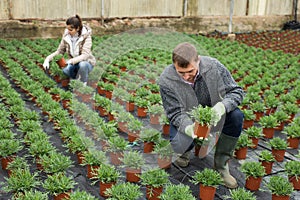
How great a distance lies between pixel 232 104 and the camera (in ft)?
11.5

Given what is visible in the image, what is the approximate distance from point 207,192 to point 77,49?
12.8 ft

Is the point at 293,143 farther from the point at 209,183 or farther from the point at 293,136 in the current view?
the point at 209,183

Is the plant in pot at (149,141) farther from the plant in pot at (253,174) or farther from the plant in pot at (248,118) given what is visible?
the plant in pot at (248,118)

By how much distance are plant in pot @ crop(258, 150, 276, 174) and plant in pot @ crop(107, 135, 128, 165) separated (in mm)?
1517

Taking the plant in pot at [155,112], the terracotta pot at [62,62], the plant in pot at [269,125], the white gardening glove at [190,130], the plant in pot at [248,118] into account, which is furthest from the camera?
the terracotta pot at [62,62]

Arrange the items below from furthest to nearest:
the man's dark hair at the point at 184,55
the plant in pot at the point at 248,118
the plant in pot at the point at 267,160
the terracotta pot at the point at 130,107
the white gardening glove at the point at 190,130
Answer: the terracotta pot at the point at 130,107 < the plant in pot at the point at 248,118 < the plant in pot at the point at 267,160 < the white gardening glove at the point at 190,130 < the man's dark hair at the point at 184,55

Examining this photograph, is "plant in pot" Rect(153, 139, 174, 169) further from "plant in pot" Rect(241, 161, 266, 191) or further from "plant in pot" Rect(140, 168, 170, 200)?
"plant in pot" Rect(241, 161, 266, 191)

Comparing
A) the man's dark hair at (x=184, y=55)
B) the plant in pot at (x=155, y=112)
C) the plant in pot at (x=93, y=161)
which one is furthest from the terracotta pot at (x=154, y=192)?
the plant in pot at (x=155, y=112)

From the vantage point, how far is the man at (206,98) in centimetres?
350

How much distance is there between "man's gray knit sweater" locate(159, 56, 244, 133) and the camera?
3521 millimetres

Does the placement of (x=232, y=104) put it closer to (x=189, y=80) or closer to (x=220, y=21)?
(x=189, y=80)

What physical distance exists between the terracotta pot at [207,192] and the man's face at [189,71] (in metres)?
→ 1.05

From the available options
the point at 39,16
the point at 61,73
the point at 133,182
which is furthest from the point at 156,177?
the point at 39,16

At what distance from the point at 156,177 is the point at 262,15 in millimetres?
13870
